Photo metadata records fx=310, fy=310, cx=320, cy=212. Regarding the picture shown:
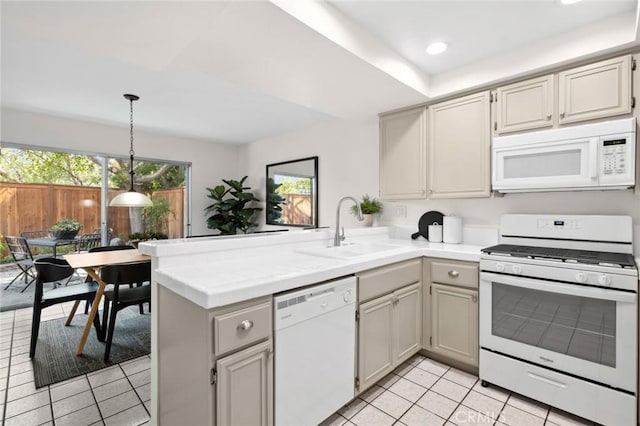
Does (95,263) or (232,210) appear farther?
(232,210)

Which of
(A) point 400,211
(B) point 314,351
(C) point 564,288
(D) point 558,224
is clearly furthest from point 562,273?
(A) point 400,211

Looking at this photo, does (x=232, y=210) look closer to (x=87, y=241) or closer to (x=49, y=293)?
(x=87, y=241)

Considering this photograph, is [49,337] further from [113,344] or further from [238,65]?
[238,65]

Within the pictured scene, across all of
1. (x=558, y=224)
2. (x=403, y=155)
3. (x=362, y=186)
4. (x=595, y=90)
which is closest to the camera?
(x=595, y=90)

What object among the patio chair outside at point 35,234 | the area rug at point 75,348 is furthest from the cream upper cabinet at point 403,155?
the patio chair outside at point 35,234

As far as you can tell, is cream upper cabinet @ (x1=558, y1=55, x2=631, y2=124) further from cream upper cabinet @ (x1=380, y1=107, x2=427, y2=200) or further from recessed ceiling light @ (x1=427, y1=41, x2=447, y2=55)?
cream upper cabinet @ (x1=380, y1=107, x2=427, y2=200)

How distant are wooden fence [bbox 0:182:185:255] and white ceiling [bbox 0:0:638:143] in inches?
51.0

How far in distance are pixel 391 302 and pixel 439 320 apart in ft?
1.80

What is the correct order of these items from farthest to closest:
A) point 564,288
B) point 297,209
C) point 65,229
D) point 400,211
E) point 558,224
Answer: point 297,209 < point 65,229 < point 400,211 < point 558,224 < point 564,288

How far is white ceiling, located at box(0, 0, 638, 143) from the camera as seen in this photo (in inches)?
62.4

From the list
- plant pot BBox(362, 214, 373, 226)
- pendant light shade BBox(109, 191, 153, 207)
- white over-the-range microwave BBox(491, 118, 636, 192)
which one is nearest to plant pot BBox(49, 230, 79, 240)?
pendant light shade BBox(109, 191, 153, 207)

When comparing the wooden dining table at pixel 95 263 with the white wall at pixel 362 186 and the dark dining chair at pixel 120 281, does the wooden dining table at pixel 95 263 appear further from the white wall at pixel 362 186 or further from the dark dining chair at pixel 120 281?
the white wall at pixel 362 186

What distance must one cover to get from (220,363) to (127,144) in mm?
4335

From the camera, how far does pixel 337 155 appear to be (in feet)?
12.9
